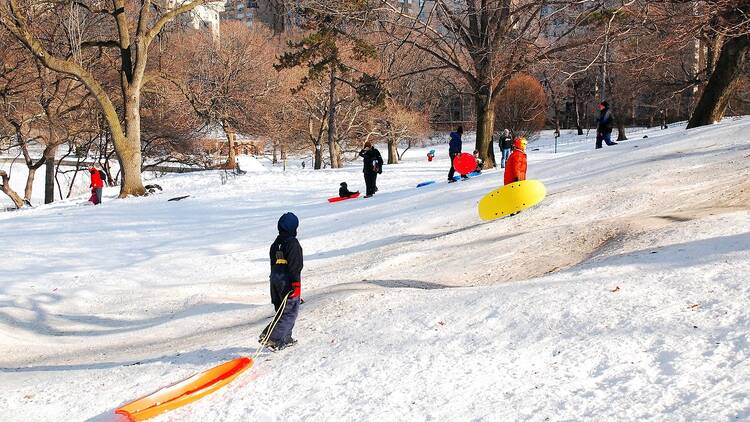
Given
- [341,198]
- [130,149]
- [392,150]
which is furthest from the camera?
[392,150]

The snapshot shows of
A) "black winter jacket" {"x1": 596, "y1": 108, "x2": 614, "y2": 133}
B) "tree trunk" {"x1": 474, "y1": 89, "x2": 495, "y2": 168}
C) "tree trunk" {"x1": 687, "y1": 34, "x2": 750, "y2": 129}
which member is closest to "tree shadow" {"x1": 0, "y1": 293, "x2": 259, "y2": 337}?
"tree trunk" {"x1": 687, "y1": 34, "x2": 750, "y2": 129}

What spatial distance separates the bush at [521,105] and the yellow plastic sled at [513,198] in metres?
46.7

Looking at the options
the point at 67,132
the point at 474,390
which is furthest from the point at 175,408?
the point at 67,132

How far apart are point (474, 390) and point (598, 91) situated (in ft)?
187

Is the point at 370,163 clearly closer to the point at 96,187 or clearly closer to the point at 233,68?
the point at 96,187

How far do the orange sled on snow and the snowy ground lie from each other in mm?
106

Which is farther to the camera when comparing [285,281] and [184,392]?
[285,281]

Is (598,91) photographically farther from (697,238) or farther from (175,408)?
(175,408)

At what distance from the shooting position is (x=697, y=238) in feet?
24.2

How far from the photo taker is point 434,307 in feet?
22.5

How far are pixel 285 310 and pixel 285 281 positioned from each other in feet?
0.97

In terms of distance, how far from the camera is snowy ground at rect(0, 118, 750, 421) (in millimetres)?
4836

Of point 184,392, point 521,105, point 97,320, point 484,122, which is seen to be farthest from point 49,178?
point 521,105

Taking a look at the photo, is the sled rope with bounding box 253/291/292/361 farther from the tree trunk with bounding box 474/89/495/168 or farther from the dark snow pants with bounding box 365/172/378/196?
the tree trunk with bounding box 474/89/495/168
